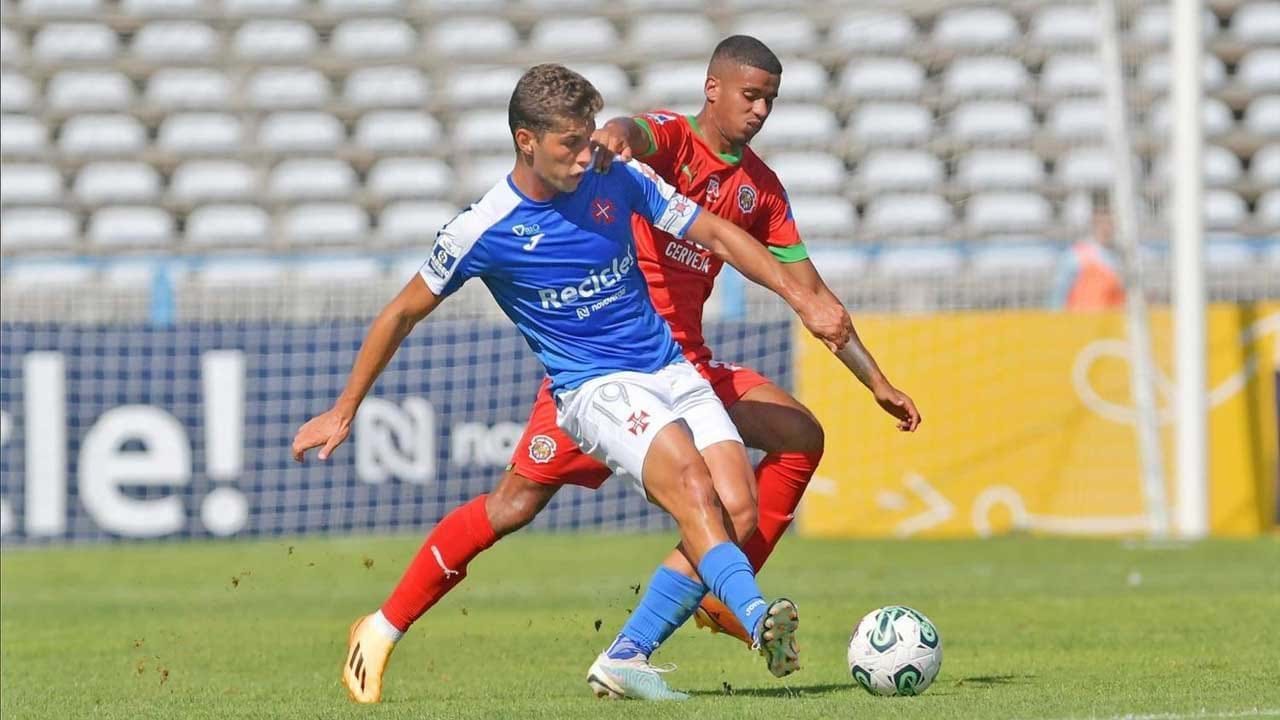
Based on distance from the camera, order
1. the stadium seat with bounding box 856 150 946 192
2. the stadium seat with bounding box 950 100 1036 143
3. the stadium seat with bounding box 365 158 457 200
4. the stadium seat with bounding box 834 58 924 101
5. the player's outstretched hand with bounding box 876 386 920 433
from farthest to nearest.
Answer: the stadium seat with bounding box 834 58 924 101, the stadium seat with bounding box 365 158 457 200, the stadium seat with bounding box 950 100 1036 143, the stadium seat with bounding box 856 150 946 192, the player's outstretched hand with bounding box 876 386 920 433

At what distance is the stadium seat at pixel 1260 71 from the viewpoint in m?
19.5

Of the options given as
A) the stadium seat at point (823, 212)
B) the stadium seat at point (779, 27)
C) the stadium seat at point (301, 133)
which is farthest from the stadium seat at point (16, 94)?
the stadium seat at point (823, 212)

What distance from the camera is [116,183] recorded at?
62.6 ft

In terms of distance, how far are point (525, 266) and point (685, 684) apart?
5.70 feet

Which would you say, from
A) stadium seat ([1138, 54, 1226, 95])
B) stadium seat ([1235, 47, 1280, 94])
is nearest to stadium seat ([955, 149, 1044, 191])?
stadium seat ([1138, 54, 1226, 95])

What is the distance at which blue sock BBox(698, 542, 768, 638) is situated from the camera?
221 inches

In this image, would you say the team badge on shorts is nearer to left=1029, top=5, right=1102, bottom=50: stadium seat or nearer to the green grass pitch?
the green grass pitch

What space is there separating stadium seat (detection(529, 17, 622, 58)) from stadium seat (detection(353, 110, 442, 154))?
62.5 inches

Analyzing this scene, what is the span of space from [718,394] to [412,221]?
11747 mm

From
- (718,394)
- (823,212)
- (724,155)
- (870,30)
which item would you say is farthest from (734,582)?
(870,30)

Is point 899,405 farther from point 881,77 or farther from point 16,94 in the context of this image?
point 16,94

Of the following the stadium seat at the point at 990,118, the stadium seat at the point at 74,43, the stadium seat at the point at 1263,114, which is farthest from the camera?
the stadium seat at the point at 74,43

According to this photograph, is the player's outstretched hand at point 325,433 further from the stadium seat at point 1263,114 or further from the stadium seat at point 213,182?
the stadium seat at point 1263,114

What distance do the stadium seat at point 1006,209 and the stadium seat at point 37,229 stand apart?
8.27 m
